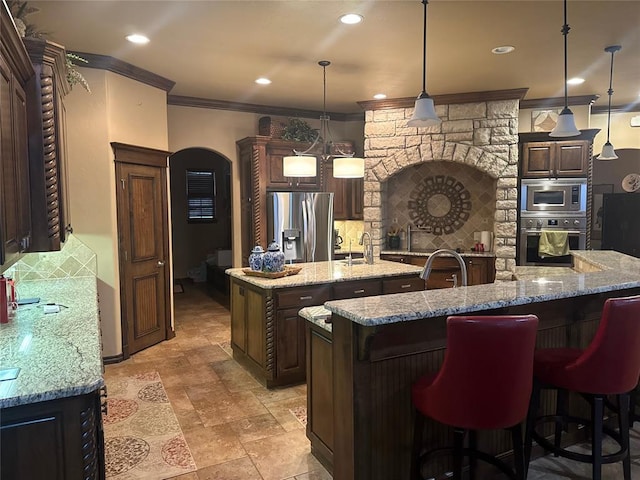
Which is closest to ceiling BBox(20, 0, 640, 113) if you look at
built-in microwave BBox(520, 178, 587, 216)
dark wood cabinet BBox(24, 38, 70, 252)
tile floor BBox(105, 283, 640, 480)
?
dark wood cabinet BBox(24, 38, 70, 252)

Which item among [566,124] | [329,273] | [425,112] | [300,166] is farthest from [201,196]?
[566,124]

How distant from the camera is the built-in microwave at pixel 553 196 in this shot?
600cm

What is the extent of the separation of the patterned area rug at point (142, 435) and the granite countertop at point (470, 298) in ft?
4.84

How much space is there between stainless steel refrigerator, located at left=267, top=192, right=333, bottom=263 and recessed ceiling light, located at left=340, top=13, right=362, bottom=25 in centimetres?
287

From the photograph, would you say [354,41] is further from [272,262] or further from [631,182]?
[631,182]

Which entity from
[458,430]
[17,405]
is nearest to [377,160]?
[458,430]

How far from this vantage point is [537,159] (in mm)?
6109

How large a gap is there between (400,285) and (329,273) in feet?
2.22

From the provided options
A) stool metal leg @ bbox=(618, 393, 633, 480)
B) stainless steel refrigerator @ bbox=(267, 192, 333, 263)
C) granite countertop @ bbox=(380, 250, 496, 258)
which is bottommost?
stool metal leg @ bbox=(618, 393, 633, 480)

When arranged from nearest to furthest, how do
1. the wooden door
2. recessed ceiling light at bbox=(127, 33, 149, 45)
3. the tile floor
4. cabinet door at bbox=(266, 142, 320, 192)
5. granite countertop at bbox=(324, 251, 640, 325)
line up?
granite countertop at bbox=(324, 251, 640, 325) < the tile floor < recessed ceiling light at bbox=(127, 33, 149, 45) < the wooden door < cabinet door at bbox=(266, 142, 320, 192)

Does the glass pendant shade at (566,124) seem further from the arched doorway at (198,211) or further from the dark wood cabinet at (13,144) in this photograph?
the arched doorway at (198,211)

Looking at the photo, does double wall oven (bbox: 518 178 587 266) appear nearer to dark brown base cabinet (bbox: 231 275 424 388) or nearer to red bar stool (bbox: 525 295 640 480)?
dark brown base cabinet (bbox: 231 275 424 388)

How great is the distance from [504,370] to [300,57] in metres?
3.45

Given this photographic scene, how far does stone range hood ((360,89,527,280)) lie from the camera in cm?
Answer: 586
